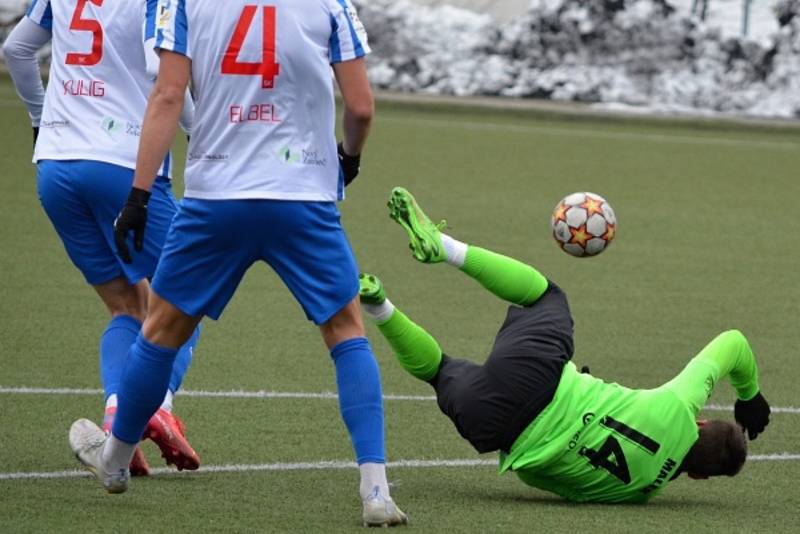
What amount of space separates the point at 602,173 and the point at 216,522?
11721 mm

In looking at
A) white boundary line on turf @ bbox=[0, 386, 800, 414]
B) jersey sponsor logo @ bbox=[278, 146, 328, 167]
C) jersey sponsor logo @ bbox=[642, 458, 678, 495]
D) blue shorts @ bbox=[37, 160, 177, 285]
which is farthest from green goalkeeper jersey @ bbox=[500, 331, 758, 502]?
white boundary line on turf @ bbox=[0, 386, 800, 414]

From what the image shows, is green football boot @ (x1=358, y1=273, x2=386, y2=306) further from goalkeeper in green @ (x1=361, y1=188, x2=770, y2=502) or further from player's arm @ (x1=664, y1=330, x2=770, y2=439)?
player's arm @ (x1=664, y1=330, x2=770, y2=439)

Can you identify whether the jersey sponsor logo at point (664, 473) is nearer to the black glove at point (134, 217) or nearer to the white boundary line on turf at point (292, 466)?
the white boundary line on turf at point (292, 466)

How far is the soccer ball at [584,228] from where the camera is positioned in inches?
299

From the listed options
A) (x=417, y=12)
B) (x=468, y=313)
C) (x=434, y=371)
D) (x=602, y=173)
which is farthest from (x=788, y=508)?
(x=417, y=12)

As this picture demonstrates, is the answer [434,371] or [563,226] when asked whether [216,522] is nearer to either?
[434,371]

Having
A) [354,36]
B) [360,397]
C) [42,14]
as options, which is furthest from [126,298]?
[354,36]

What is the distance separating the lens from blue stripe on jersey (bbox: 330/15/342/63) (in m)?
5.24

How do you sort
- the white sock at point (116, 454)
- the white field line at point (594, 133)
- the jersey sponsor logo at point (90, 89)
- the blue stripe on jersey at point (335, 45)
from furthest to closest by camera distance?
the white field line at point (594, 133), the jersey sponsor logo at point (90, 89), the white sock at point (116, 454), the blue stripe on jersey at point (335, 45)

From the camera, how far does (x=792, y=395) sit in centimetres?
792

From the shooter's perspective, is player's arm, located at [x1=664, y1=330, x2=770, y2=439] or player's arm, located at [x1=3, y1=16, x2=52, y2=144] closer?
player's arm, located at [x1=664, y1=330, x2=770, y2=439]

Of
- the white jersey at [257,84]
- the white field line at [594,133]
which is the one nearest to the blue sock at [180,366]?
the white jersey at [257,84]

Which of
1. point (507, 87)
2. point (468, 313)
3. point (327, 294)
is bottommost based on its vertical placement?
point (507, 87)

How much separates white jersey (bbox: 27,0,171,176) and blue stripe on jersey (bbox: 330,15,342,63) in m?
→ 1.12
